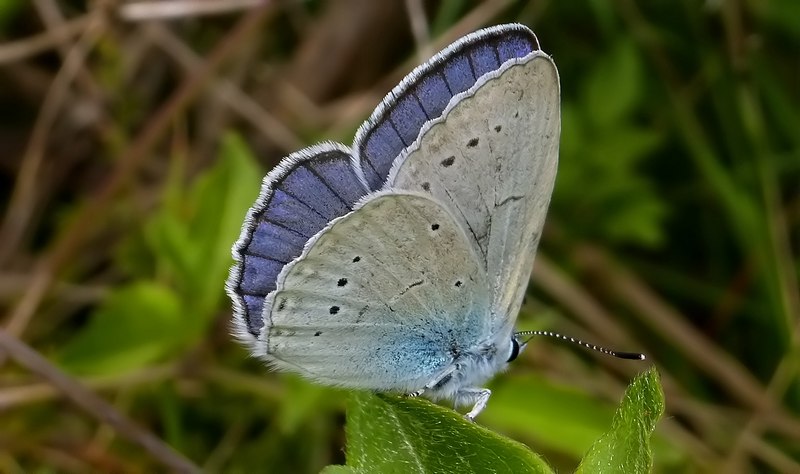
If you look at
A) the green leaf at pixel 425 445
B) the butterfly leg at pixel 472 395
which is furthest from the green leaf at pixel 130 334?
the green leaf at pixel 425 445

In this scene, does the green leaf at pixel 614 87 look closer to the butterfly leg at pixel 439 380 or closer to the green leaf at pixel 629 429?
the butterfly leg at pixel 439 380

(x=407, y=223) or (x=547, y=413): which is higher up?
(x=407, y=223)

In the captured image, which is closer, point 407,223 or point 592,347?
point 407,223

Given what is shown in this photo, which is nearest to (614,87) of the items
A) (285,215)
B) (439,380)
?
(439,380)

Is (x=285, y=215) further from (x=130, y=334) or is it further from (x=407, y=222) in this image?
(x=130, y=334)

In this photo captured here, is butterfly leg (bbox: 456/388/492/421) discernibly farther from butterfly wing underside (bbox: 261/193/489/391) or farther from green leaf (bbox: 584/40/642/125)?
green leaf (bbox: 584/40/642/125)

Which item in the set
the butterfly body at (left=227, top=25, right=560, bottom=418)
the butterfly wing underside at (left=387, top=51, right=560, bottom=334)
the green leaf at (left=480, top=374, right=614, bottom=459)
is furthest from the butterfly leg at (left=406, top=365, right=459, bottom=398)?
the green leaf at (left=480, top=374, right=614, bottom=459)
